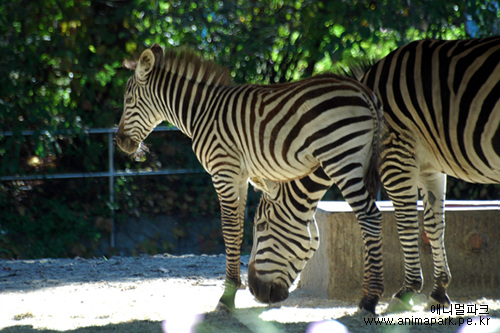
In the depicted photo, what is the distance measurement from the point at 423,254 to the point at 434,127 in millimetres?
1350

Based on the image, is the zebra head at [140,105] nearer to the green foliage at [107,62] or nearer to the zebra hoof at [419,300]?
the zebra hoof at [419,300]

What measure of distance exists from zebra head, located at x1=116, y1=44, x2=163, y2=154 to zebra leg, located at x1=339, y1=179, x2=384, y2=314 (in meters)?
1.98

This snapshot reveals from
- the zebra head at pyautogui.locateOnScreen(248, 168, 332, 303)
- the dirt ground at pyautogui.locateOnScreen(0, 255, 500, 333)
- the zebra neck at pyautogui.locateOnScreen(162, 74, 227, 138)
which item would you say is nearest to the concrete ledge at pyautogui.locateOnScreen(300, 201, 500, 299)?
the dirt ground at pyautogui.locateOnScreen(0, 255, 500, 333)

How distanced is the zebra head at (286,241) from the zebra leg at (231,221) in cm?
17

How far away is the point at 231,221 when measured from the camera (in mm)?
5133

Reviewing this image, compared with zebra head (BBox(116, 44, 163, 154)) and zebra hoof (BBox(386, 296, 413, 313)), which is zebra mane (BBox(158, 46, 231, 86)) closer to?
zebra head (BBox(116, 44, 163, 154))

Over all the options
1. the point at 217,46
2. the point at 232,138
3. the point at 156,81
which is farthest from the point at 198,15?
the point at 232,138

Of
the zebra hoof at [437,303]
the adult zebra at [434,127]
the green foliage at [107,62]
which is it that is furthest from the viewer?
the green foliage at [107,62]

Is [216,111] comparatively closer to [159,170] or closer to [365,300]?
[365,300]

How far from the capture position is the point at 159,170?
1041 cm

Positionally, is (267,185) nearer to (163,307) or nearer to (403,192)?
(403,192)

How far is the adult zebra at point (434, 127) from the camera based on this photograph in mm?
4734

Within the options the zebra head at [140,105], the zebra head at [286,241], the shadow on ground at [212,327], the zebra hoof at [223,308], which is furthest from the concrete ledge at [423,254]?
the zebra head at [140,105]

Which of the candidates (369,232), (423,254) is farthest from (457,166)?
(423,254)
